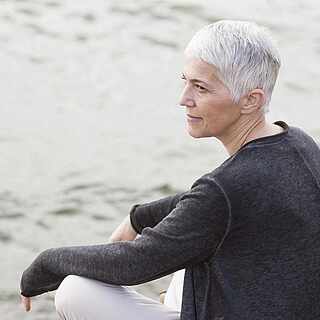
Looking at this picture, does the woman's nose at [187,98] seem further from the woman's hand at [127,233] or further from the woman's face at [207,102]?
the woman's hand at [127,233]

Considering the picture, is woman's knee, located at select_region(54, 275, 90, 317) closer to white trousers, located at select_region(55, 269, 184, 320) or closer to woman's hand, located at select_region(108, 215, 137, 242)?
white trousers, located at select_region(55, 269, 184, 320)

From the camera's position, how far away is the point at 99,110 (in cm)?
639

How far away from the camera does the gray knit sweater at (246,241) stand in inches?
108

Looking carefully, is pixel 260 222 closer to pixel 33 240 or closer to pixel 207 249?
pixel 207 249

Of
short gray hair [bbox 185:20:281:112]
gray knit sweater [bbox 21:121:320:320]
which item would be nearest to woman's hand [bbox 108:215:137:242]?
gray knit sweater [bbox 21:121:320:320]

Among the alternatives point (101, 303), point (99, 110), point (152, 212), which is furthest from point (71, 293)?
point (99, 110)

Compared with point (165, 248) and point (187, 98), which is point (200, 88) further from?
point (165, 248)

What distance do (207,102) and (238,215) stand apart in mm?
A: 327

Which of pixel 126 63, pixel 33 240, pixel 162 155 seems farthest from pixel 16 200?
pixel 126 63

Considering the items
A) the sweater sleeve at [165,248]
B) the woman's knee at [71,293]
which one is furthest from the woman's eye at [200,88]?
the woman's knee at [71,293]

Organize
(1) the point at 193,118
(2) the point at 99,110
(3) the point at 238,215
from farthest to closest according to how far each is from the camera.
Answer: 1. (2) the point at 99,110
2. (1) the point at 193,118
3. (3) the point at 238,215

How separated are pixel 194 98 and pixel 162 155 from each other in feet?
9.89

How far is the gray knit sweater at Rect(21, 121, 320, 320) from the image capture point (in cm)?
275

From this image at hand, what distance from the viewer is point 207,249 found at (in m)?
2.81
